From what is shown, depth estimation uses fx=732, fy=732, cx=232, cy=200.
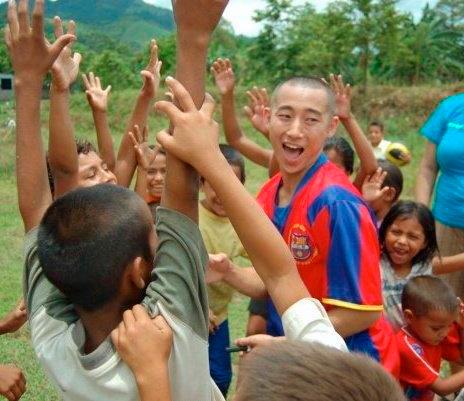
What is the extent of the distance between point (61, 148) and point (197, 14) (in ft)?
2.69

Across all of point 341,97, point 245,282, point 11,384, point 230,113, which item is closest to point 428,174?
point 341,97

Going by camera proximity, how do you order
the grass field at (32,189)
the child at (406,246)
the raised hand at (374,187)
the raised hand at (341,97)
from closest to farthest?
the child at (406,246) → the raised hand at (341,97) → the raised hand at (374,187) → the grass field at (32,189)

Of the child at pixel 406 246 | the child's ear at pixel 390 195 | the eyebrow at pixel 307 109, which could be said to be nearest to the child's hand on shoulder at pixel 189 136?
the eyebrow at pixel 307 109

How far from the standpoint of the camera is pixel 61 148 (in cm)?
210

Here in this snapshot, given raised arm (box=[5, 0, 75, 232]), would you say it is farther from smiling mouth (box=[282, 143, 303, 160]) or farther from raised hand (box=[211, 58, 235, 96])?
raised hand (box=[211, 58, 235, 96])

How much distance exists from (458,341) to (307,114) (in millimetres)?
1252

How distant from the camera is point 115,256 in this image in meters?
1.35

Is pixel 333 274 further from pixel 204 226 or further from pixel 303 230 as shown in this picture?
pixel 204 226

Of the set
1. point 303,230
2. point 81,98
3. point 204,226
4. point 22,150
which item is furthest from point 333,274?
point 81,98

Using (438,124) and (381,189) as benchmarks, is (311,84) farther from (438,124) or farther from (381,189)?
(438,124)

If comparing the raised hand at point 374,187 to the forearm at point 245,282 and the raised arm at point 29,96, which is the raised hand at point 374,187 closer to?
the forearm at point 245,282

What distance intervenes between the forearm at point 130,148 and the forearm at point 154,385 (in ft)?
5.49

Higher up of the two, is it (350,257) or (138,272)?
(138,272)

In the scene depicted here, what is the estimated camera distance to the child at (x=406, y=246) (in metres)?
3.11
